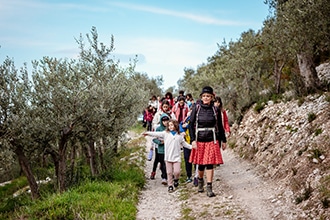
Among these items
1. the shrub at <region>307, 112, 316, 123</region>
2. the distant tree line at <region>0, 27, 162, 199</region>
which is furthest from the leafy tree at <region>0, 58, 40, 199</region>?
the shrub at <region>307, 112, 316, 123</region>

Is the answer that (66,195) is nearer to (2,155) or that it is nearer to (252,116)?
(2,155)

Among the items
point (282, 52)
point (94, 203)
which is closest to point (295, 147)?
point (94, 203)

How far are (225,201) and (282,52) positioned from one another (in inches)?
362

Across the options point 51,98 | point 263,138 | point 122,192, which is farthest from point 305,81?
point 51,98

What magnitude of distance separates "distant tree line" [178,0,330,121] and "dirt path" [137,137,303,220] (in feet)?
15.2

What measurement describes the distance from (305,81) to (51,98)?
363 inches

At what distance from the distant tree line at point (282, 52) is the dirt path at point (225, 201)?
15.2 feet

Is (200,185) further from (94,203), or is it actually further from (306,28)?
(306,28)

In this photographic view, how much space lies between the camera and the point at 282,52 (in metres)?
15.7

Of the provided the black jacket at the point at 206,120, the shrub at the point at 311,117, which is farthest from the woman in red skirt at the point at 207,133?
the shrub at the point at 311,117

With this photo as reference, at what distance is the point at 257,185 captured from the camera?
387 inches

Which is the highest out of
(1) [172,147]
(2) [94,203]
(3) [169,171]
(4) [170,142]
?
(4) [170,142]

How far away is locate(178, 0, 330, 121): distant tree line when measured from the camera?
35.8ft

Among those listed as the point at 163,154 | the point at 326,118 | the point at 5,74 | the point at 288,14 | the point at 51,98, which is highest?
the point at 288,14
